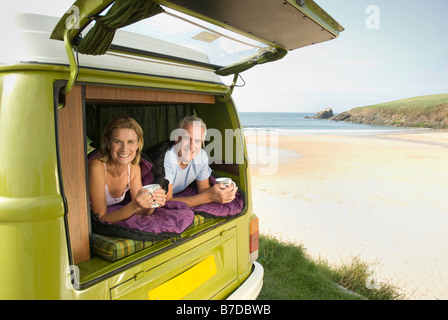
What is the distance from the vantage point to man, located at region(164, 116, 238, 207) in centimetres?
242

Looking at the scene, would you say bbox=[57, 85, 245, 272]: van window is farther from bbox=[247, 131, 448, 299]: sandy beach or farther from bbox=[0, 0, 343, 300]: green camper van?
bbox=[247, 131, 448, 299]: sandy beach

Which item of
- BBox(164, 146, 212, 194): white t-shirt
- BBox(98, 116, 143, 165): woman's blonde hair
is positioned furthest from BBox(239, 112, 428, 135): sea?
BBox(98, 116, 143, 165): woman's blonde hair

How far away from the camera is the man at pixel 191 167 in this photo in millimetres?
2424

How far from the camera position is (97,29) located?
4.41 feet

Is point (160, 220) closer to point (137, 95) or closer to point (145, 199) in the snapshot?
point (145, 199)

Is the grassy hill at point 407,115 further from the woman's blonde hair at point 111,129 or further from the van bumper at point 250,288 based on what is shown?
the woman's blonde hair at point 111,129

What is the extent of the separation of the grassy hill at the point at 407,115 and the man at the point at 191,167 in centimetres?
4959

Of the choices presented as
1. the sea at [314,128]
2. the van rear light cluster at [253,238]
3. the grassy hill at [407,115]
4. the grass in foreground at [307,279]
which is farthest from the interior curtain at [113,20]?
the grassy hill at [407,115]

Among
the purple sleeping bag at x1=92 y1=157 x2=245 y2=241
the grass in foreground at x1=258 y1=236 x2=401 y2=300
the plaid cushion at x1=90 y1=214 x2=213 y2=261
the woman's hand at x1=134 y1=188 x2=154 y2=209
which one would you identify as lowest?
the grass in foreground at x1=258 y1=236 x2=401 y2=300

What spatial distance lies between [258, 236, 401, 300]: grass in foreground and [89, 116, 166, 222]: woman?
184 cm

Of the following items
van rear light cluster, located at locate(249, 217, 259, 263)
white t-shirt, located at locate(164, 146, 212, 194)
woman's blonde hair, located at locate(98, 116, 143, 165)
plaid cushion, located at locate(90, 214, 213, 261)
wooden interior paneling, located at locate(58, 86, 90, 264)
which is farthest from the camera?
white t-shirt, located at locate(164, 146, 212, 194)

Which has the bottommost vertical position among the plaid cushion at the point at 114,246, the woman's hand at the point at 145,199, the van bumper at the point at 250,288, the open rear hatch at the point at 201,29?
the van bumper at the point at 250,288
